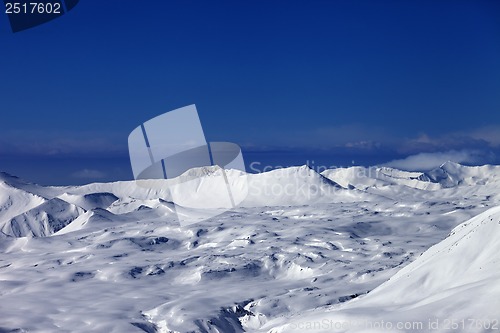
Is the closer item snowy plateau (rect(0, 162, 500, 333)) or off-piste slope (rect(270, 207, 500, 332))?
off-piste slope (rect(270, 207, 500, 332))

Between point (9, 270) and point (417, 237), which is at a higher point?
point (9, 270)

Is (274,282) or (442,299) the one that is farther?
(274,282)

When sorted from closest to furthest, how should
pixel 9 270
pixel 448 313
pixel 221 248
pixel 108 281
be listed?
pixel 448 313
pixel 108 281
pixel 9 270
pixel 221 248

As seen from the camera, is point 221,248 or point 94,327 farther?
point 221,248

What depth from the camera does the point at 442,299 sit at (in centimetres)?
4106

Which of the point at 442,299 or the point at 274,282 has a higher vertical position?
the point at 442,299

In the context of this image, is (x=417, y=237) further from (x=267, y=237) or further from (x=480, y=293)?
(x=480, y=293)

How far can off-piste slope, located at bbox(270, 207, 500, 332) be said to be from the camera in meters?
36.5

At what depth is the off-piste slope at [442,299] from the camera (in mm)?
36500

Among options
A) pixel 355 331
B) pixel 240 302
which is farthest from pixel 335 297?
pixel 355 331

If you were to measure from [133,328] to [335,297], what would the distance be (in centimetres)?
3413

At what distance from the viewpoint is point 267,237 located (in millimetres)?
186875

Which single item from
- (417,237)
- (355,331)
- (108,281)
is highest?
(355,331)

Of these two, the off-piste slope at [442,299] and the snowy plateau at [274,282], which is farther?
the snowy plateau at [274,282]
